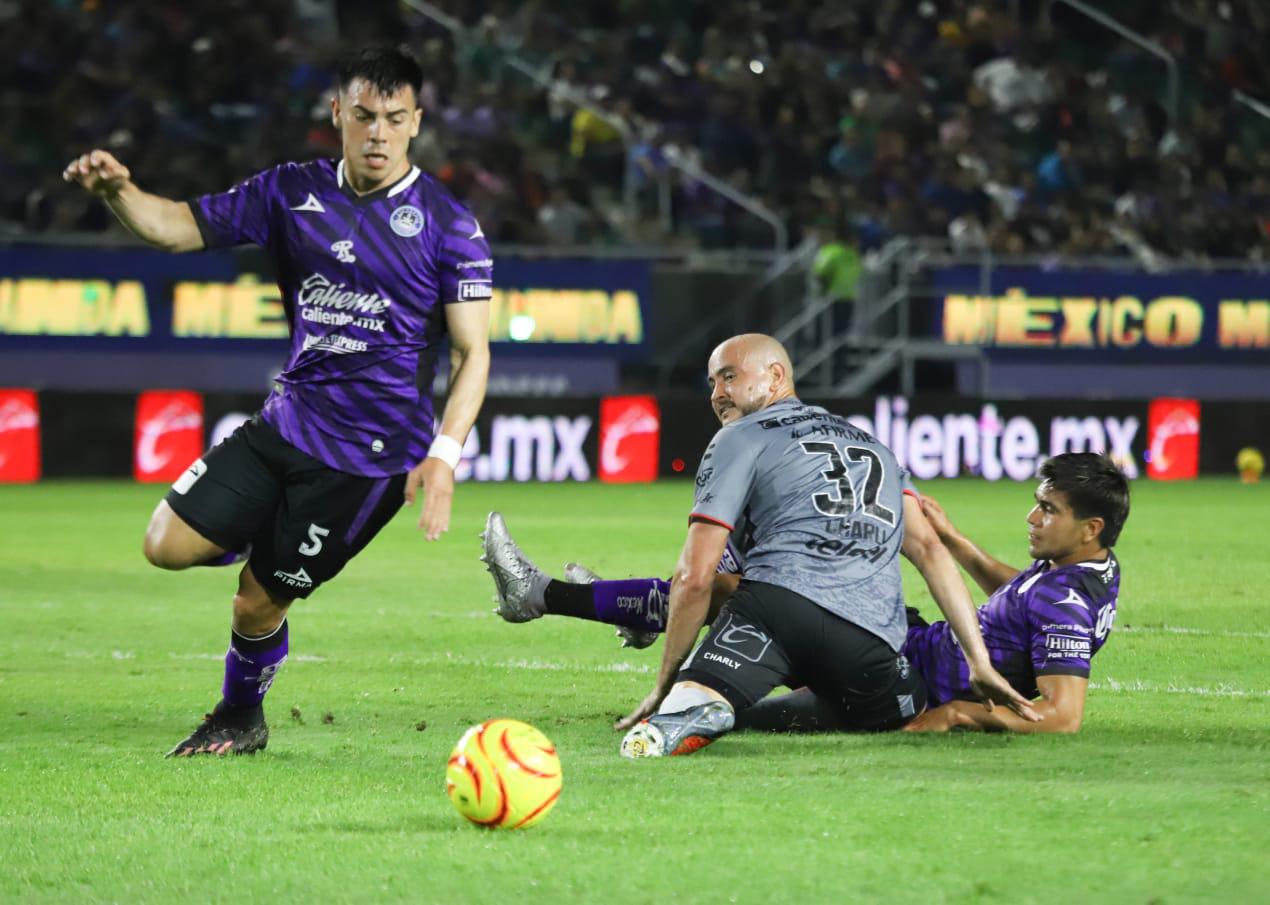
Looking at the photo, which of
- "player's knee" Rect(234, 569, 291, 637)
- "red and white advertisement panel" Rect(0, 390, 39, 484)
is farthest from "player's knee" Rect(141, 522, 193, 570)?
"red and white advertisement panel" Rect(0, 390, 39, 484)

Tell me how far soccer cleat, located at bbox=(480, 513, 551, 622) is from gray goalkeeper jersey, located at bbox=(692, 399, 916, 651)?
1103mm

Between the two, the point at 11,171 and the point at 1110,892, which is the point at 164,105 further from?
the point at 1110,892

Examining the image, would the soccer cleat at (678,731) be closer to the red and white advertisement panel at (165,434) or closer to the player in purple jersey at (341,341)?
the player in purple jersey at (341,341)

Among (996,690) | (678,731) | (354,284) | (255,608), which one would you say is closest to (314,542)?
(255,608)

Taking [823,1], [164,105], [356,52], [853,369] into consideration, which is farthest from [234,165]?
[356,52]

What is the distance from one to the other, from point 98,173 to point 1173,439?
19590mm

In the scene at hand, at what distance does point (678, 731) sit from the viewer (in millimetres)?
6277

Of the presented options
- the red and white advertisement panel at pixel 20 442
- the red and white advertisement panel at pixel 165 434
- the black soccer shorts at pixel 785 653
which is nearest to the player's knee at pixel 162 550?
the black soccer shorts at pixel 785 653

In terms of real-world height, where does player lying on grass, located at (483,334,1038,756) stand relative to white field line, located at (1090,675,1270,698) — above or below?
above

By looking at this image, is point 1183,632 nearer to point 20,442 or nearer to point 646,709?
point 646,709

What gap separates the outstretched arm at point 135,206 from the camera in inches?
228

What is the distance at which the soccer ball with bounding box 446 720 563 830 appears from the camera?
201 inches

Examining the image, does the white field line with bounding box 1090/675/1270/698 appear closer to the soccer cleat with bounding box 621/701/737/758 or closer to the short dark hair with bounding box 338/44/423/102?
the soccer cleat with bounding box 621/701/737/758

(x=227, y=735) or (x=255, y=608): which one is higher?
(x=255, y=608)
